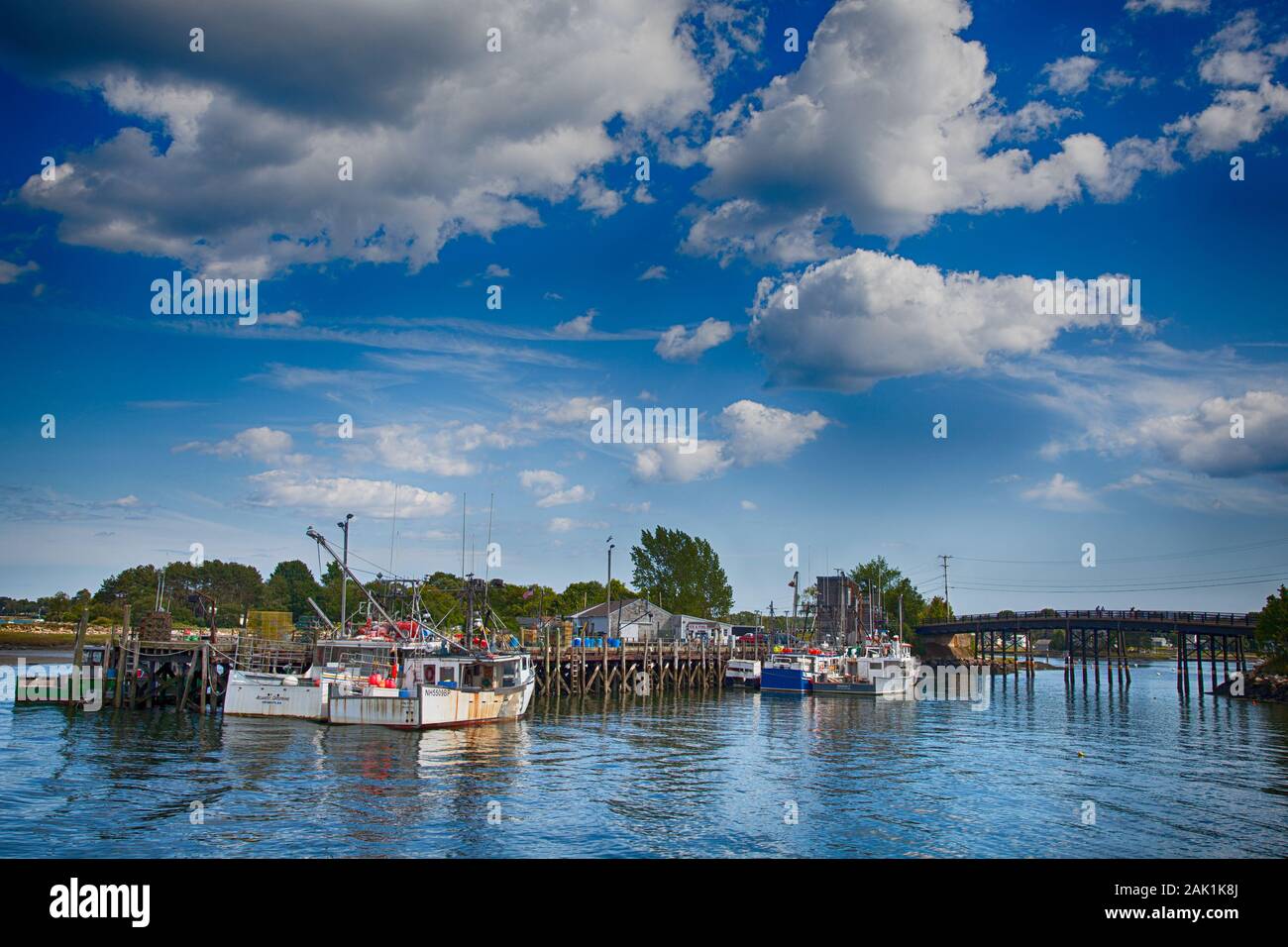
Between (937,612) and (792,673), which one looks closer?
(792,673)

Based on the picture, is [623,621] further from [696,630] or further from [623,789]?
[623,789]

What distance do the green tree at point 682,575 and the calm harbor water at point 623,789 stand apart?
3280 inches

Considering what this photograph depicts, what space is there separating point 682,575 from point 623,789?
110 m

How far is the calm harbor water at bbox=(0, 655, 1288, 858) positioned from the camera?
26.5m

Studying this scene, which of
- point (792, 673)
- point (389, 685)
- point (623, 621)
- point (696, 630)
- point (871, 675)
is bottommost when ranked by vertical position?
point (871, 675)

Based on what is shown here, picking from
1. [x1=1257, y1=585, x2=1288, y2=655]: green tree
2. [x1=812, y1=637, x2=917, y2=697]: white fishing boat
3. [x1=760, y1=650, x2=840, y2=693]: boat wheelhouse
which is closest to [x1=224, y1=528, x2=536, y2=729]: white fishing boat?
[x1=760, y1=650, x2=840, y2=693]: boat wheelhouse

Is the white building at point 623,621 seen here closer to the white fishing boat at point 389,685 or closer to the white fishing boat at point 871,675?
the white fishing boat at point 871,675

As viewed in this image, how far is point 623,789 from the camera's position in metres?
34.5

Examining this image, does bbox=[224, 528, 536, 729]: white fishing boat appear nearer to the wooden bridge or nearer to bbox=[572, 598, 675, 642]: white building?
bbox=[572, 598, 675, 642]: white building

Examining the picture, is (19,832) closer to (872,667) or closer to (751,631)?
(872,667)

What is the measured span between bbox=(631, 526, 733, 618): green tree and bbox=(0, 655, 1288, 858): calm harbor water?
273 ft

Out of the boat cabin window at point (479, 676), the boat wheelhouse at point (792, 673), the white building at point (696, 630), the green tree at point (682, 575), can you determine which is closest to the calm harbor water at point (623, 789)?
the boat cabin window at point (479, 676)

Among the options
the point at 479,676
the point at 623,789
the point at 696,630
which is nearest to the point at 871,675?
the point at 696,630
